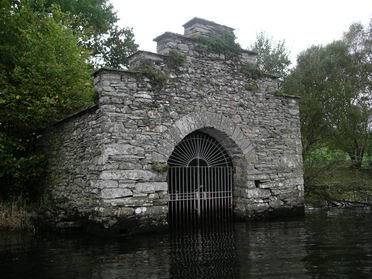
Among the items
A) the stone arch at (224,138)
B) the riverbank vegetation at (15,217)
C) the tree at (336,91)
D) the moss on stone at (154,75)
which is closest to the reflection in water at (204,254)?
the stone arch at (224,138)

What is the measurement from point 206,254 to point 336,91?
14.3 m

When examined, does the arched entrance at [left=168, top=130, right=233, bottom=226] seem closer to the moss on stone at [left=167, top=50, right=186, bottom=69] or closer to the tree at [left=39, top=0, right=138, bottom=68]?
the moss on stone at [left=167, top=50, right=186, bottom=69]

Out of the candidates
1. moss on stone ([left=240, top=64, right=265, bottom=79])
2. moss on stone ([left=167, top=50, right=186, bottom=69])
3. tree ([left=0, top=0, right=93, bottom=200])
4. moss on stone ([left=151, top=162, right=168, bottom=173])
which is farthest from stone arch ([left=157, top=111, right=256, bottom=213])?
tree ([left=0, top=0, right=93, bottom=200])

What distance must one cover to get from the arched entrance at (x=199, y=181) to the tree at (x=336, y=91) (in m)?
8.19

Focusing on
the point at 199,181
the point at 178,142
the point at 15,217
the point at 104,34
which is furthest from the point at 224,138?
the point at 104,34

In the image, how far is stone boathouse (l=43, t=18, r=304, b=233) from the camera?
866 cm

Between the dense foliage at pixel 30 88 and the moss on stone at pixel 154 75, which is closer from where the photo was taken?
the moss on stone at pixel 154 75

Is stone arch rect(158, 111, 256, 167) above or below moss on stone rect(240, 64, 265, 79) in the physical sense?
below

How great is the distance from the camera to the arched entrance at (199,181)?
33.0 feet

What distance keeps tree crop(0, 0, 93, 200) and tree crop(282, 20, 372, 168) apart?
10.2 m

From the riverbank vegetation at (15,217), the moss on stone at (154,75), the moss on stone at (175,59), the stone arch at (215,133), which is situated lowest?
the riverbank vegetation at (15,217)

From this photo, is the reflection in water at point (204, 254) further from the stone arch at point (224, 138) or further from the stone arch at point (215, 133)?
the stone arch at point (215, 133)

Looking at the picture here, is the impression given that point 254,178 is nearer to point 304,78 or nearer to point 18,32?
point 18,32

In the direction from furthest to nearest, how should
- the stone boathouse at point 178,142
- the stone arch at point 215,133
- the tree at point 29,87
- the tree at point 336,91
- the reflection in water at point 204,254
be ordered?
the tree at point 336,91 < the tree at point 29,87 < the stone arch at point 215,133 < the stone boathouse at point 178,142 < the reflection in water at point 204,254
